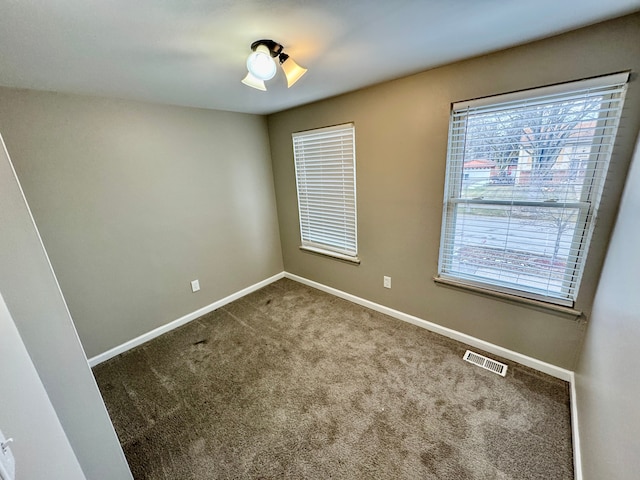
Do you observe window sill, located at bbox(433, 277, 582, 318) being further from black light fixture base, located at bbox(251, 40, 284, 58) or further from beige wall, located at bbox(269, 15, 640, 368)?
black light fixture base, located at bbox(251, 40, 284, 58)

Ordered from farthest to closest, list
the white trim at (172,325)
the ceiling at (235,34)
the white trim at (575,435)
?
1. the white trim at (172,325)
2. the white trim at (575,435)
3. the ceiling at (235,34)

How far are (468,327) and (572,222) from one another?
106 centimetres

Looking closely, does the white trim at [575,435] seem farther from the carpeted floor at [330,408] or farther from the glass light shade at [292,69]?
the glass light shade at [292,69]

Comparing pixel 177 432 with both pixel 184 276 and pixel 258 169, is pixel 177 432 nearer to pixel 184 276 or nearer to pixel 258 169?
pixel 184 276

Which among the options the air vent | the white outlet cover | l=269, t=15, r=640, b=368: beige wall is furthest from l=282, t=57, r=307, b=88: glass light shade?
the air vent

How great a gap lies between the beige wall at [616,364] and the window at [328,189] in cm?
179

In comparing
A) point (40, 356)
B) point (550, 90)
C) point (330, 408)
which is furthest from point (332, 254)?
point (40, 356)

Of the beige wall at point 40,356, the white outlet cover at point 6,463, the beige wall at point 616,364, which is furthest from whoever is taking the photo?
the beige wall at point 616,364

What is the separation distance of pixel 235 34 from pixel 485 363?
2.63 metres

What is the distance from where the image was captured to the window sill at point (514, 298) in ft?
5.56

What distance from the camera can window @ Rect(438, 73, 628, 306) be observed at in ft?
4.82

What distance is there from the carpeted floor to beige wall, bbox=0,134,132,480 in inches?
23.2

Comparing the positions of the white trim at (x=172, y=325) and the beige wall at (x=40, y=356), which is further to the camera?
Answer: the white trim at (x=172, y=325)

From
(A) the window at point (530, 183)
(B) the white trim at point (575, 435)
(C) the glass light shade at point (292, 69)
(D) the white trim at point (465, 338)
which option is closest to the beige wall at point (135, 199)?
(D) the white trim at point (465, 338)
